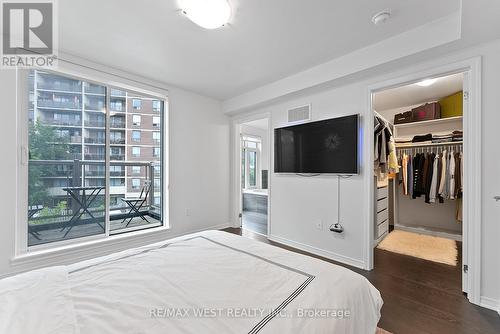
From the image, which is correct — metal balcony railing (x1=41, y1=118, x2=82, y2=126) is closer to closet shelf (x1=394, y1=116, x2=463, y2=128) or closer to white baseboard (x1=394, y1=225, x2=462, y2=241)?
closet shelf (x1=394, y1=116, x2=463, y2=128)

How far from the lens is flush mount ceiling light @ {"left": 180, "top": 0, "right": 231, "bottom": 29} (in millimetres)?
1627

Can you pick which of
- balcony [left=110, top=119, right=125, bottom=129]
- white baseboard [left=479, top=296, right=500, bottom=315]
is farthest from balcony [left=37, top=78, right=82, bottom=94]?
white baseboard [left=479, top=296, right=500, bottom=315]

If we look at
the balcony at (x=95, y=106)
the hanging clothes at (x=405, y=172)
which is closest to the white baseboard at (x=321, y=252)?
the hanging clothes at (x=405, y=172)

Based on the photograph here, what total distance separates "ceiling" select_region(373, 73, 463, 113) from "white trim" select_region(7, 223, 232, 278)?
3917mm

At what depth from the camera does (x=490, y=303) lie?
185cm

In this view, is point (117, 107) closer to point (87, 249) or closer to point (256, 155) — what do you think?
point (87, 249)

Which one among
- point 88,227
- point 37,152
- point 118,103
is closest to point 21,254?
point 88,227

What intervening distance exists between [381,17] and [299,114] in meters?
1.57

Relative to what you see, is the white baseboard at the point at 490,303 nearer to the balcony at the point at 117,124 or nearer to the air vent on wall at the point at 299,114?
the air vent on wall at the point at 299,114

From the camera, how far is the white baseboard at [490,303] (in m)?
1.82

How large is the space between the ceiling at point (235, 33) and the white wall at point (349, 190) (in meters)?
0.48

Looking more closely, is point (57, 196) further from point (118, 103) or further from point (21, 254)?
point (118, 103)

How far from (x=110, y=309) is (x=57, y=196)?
97.0 inches

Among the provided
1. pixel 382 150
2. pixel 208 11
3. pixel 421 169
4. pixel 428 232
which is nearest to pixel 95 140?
pixel 208 11
